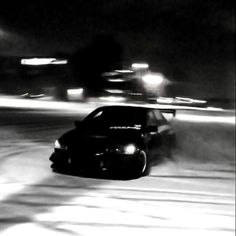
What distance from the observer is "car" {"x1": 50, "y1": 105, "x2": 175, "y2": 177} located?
9281mm

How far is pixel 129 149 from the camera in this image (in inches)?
370

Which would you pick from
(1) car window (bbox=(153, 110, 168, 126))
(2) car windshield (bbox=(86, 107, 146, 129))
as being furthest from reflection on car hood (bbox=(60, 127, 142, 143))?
(1) car window (bbox=(153, 110, 168, 126))

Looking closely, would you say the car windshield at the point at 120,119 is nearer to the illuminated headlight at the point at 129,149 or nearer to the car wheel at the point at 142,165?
the car wheel at the point at 142,165

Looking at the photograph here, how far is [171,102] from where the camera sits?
156 feet

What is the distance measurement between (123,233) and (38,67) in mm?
59190

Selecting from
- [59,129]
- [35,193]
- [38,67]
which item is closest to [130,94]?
[38,67]

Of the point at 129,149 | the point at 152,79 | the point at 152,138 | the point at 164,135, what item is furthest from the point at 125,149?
the point at 152,79

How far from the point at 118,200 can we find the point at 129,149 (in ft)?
7.17

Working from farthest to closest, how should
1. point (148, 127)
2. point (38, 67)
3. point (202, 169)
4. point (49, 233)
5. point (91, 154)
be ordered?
point (38, 67)
point (202, 169)
point (148, 127)
point (91, 154)
point (49, 233)

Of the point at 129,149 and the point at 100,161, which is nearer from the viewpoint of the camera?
the point at 100,161

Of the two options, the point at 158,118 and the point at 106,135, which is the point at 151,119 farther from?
the point at 106,135

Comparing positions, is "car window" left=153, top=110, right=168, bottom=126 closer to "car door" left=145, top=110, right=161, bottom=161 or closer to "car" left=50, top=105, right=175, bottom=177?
"car door" left=145, top=110, right=161, bottom=161

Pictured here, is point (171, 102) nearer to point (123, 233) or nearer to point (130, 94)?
point (130, 94)

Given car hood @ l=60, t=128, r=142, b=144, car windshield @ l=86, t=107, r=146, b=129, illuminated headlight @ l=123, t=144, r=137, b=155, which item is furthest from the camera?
car windshield @ l=86, t=107, r=146, b=129
